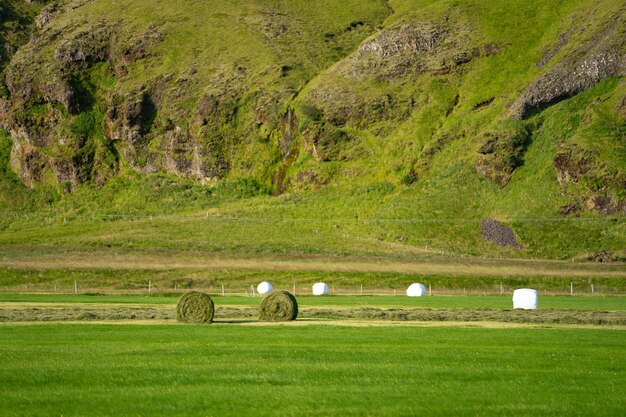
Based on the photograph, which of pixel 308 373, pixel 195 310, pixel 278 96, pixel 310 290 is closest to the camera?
pixel 308 373

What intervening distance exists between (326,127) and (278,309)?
10353 cm

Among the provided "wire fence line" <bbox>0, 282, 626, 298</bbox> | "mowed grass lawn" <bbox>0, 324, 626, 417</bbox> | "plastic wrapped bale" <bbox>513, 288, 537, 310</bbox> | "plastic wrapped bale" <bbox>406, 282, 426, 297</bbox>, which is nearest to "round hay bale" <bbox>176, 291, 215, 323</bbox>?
"mowed grass lawn" <bbox>0, 324, 626, 417</bbox>

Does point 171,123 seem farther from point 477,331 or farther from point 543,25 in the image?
point 477,331

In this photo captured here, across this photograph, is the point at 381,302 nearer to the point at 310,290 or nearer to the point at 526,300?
the point at 526,300

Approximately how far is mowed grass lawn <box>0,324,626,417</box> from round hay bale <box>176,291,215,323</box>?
507 cm

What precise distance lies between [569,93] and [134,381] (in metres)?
115

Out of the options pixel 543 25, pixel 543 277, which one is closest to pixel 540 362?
pixel 543 277

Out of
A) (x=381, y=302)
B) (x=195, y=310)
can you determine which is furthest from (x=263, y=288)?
(x=195, y=310)

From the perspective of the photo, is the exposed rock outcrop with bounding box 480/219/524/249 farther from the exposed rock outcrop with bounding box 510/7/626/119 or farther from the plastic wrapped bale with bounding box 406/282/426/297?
the plastic wrapped bale with bounding box 406/282/426/297

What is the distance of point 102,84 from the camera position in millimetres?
171375

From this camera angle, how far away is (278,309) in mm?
42688

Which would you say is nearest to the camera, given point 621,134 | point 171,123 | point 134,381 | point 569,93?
point 134,381

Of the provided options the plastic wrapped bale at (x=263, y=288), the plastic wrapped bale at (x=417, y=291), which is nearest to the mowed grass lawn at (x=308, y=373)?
the plastic wrapped bale at (x=417, y=291)

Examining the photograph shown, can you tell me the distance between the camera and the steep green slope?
112 m
